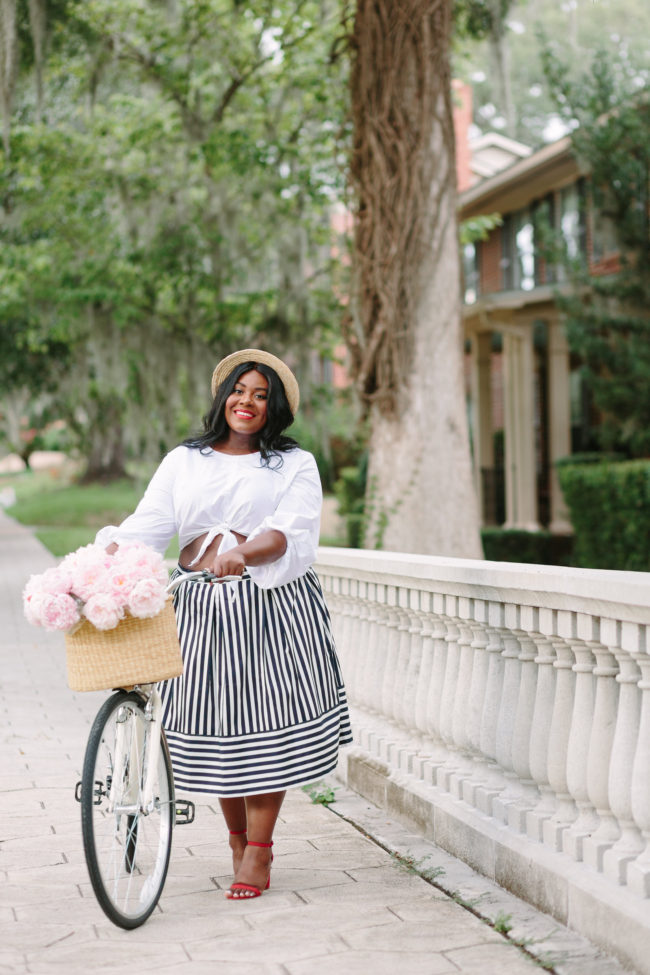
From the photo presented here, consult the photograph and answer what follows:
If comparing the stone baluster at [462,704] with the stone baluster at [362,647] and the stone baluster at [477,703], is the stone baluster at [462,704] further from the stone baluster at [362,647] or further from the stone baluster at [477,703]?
the stone baluster at [362,647]

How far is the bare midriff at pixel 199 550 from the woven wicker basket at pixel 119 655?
46cm

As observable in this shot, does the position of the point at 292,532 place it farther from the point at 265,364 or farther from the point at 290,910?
the point at 290,910

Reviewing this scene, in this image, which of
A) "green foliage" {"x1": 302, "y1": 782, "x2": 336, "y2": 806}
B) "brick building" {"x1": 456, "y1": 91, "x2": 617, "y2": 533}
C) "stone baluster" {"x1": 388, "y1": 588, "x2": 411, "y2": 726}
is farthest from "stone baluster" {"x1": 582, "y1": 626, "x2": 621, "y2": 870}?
"brick building" {"x1": 456, "y1": 91, "x2": 617, "y2": 533}

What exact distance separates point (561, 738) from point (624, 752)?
0.42 metres

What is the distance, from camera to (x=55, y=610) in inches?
135

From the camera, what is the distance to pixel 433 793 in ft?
15.6

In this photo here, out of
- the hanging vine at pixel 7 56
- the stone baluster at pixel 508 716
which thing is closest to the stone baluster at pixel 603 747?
the stone baluster at pixel 508 716

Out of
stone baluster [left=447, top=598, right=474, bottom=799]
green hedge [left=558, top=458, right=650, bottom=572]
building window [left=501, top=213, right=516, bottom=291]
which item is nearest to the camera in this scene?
stone baluster [left=447, top=598, right=474, bottom=799]

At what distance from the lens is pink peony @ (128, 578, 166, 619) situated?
3.43m

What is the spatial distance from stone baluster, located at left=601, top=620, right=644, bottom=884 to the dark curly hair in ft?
4.30

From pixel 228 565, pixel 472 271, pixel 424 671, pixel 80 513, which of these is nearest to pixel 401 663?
pixel 424 671

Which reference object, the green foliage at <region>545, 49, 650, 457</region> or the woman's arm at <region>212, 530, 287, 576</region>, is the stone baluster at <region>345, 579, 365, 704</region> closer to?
the woman's arm at <region>212, 530, 287, 576</region>

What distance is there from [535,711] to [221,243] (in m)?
13.6

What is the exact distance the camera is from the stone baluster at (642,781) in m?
3.29
